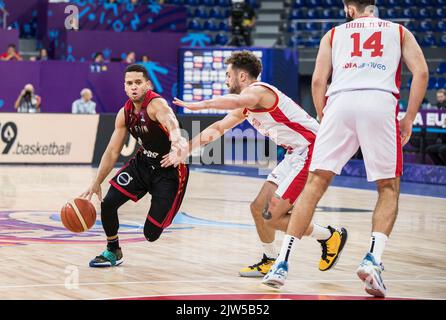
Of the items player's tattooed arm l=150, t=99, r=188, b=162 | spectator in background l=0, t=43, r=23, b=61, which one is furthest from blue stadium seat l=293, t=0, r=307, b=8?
player's tattooed arm l=150, t=99, r=188, b=162

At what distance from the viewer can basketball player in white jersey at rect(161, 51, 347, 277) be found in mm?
7281

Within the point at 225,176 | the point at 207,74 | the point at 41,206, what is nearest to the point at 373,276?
the point at 41,206

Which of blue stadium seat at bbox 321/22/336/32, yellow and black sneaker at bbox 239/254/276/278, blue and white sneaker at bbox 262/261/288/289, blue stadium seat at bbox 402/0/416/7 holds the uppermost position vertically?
blue stadium seat at bbox 402/0/416/7

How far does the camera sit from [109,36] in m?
24.6

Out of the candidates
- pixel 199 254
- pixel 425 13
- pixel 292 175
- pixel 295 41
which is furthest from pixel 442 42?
pixel 292 175

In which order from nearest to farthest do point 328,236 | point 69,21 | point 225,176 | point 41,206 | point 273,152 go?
point 328,236 < point 41,206 < point 225,176 < point 273,152 < point 69,21

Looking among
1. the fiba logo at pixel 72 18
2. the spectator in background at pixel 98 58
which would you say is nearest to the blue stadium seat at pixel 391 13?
the spectator in background at pixel 98 58

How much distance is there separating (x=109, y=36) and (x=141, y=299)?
1894 cm

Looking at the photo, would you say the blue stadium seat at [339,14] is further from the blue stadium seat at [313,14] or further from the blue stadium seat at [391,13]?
the blue stadium seat at [391,13]

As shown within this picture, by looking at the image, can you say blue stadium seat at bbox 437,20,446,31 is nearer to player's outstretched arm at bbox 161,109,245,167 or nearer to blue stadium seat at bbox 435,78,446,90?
blue stadium seat at bbox 435,78,446,90

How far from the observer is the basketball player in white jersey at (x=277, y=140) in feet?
23.9

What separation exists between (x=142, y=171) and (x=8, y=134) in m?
12.1

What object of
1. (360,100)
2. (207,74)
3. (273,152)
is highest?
(360,100)

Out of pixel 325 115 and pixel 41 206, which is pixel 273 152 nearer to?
pixel 41 206
